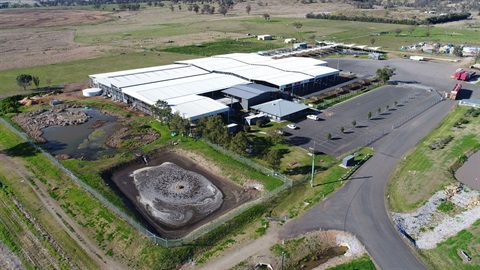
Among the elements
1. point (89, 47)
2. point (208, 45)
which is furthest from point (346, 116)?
point (89, 47)

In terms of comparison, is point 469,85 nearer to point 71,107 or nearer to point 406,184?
point 406,184

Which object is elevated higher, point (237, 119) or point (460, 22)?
point (460, 22)

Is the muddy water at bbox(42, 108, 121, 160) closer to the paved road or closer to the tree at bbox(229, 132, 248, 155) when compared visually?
the tree at bbox(229, 132, 248, 155)

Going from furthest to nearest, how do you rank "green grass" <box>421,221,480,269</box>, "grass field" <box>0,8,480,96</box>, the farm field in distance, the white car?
"grass field" <box>0,8,480,96</box> → the white car → the farm field in distance → "green grass" <box>421,221,480,269</box>

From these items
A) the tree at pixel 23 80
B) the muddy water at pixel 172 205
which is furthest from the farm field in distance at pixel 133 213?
the tree at pixel 23 80

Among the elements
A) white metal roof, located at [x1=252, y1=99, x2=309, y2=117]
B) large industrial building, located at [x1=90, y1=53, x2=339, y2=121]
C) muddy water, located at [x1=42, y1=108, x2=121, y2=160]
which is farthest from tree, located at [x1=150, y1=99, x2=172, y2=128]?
white metal roof, located at [x1=252, y1=99, x2=309, y2=117]
